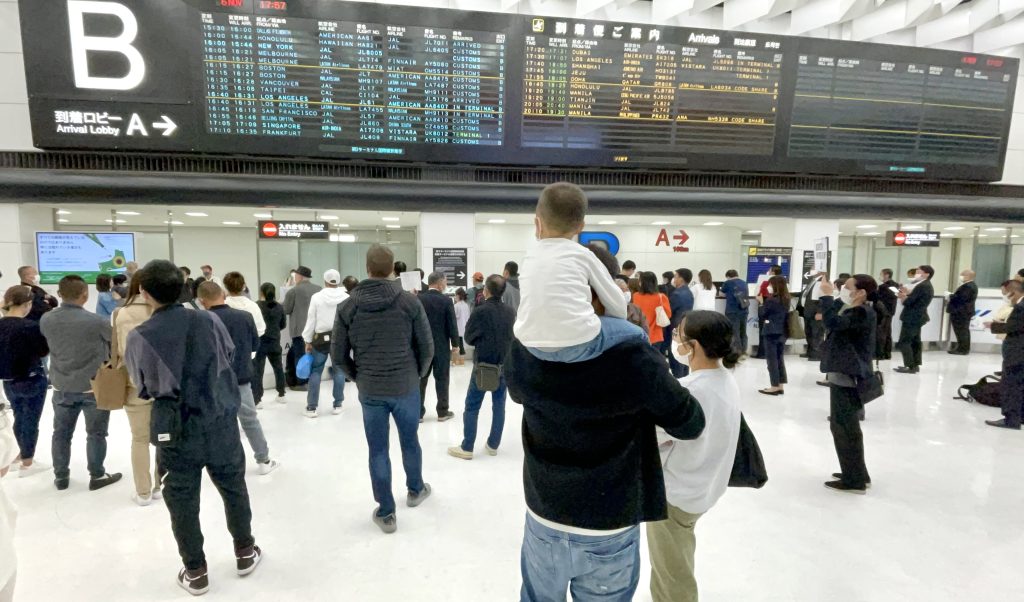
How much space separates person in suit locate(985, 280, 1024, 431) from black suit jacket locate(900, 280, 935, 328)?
275 cm

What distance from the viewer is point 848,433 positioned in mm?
3324

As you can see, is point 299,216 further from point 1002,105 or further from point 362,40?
point 1002,105

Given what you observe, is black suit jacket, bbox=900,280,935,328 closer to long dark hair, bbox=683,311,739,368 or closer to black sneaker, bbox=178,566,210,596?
long dark hair, bbox=683,311,739,368

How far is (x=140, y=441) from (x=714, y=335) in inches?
137

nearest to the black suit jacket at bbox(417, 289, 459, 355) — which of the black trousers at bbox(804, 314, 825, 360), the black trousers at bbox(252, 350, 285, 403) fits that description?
the black trousers at bbox(252, 350, 285, 403)

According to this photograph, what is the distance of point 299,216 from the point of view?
28.3 ft

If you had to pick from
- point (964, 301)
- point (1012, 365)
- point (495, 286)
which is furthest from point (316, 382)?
point (964, 301)

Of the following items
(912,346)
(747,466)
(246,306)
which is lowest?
(912,346)

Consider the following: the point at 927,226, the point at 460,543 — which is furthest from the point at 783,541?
the point at 927,226

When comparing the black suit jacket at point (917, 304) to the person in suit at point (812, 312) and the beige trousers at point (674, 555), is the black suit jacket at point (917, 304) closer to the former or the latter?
the person in suit at point (812, 312)

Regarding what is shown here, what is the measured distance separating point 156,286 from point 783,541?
140 inches

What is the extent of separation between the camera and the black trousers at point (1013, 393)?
15.6 ft

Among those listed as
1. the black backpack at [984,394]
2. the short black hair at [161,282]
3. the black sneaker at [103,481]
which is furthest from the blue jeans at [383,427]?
the black backpack at [984,394]

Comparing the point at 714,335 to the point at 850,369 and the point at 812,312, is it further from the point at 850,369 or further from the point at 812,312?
the point at 812,312
